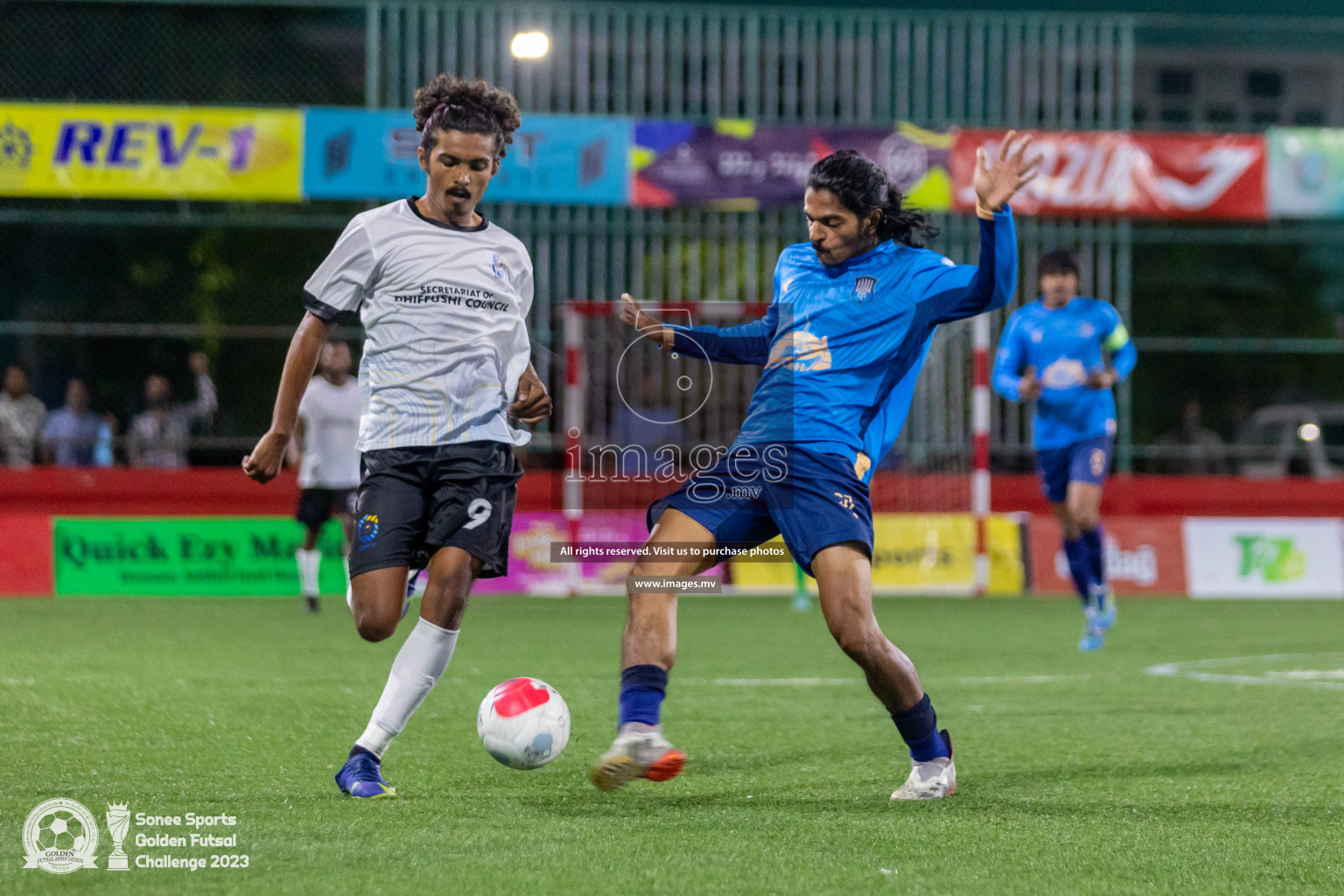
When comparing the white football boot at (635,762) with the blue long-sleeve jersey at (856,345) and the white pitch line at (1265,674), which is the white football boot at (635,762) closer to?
the blue long-sleeve jersey at (856,345)

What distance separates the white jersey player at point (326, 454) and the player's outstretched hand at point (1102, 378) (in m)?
5.62

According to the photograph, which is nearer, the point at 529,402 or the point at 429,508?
the point at 429,508

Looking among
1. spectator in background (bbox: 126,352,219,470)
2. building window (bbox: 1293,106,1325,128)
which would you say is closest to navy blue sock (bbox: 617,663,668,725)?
spectator in background (bbox: 126,352,219,470)

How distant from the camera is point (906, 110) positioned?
17906mm

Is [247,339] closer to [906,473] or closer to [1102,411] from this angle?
[906,473]

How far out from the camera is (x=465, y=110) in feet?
15.9

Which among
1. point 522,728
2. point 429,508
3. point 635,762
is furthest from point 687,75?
point 635,762

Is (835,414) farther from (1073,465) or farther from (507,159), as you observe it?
(507,159)

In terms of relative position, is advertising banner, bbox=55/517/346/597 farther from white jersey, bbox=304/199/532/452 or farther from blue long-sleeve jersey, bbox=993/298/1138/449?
white jersey, bbox=304/199/532/452

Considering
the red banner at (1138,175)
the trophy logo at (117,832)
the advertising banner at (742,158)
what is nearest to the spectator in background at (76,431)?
the advertising banner at (742,158)

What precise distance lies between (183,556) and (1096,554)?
8499 mm

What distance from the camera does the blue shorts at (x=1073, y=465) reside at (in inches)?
415

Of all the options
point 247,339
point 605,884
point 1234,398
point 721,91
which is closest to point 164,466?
point 247,339

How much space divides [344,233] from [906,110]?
1390 cm
